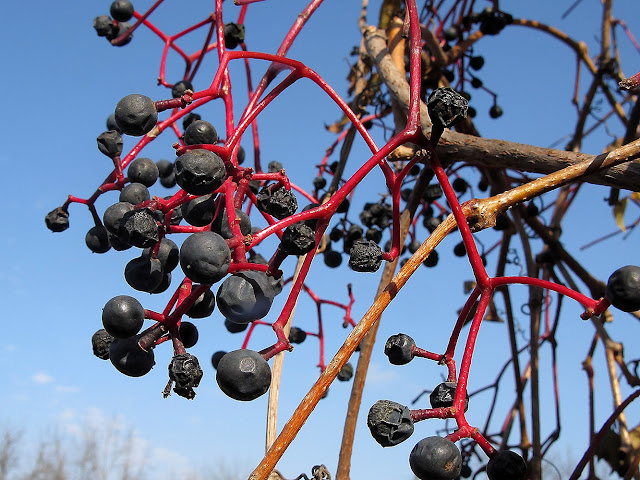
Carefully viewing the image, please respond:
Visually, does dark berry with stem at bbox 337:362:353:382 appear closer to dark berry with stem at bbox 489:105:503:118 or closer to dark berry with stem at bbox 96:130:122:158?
dark berry with stem at bbox 96:130:122:158

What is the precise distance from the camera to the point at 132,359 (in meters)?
0.84

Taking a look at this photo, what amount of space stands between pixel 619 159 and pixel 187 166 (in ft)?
1.88

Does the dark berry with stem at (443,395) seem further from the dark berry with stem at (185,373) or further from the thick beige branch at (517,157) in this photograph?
the thick beige branch at (517,157)

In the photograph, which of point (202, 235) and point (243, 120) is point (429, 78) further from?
point (202, 235)

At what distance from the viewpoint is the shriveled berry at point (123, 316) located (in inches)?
31.5

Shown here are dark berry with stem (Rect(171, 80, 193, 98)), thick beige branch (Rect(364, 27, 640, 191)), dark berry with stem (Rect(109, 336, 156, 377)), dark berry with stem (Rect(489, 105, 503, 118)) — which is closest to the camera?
dark berry with stem (Rect(109, 336, 156, 377))

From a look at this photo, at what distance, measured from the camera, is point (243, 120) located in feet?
3.03

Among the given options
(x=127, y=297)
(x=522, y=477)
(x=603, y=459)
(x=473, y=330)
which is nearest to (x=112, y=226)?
(x=127, y=297)

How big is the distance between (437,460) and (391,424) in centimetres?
7

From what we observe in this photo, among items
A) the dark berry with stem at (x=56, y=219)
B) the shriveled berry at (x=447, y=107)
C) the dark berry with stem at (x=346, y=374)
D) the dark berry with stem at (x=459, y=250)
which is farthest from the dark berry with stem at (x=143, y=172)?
the dark berry with stem at (x=459, y=250)

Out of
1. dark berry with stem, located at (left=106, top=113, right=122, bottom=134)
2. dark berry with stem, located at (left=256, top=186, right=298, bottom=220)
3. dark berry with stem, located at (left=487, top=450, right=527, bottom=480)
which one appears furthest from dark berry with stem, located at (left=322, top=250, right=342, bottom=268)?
dark berry with stem, located at (left=487, top=450, right=527, bottom=480)

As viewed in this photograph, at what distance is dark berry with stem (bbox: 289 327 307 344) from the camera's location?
1.63 meters

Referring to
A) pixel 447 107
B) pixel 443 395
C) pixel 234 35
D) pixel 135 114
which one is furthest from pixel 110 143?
pixel 443 395

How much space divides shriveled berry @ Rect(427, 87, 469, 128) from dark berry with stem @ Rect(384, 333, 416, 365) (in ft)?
0.94
